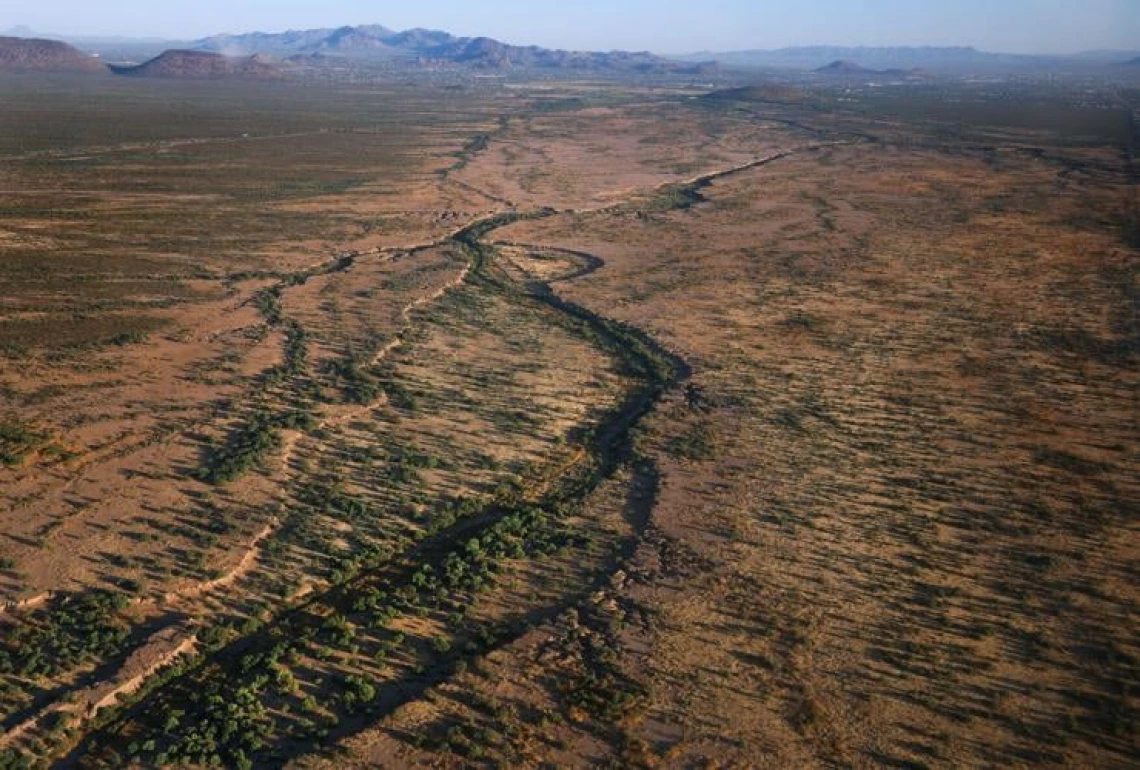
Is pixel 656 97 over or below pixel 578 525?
over

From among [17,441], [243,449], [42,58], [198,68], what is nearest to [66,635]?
[243,449]

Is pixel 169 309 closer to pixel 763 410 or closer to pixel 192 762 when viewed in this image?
pixel 763 410

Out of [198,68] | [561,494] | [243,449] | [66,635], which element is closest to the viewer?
[66,635]

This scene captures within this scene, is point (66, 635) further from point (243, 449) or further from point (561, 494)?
point (561, 494)

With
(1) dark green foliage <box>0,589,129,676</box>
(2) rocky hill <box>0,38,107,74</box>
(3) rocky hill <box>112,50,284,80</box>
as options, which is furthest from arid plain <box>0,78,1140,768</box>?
(2) rocky hill <box>0,38,107,74</box>

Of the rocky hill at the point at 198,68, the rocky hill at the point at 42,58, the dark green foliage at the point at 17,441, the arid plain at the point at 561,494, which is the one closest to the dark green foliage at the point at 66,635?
the arid plain at the point at 561,494

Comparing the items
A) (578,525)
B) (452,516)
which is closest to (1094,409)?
(578,525)

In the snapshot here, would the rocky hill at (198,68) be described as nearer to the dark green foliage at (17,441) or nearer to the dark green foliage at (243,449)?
the dark green foliage at (17,441)

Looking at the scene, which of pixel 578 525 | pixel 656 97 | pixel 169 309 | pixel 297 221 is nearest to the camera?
pixel 578 525
